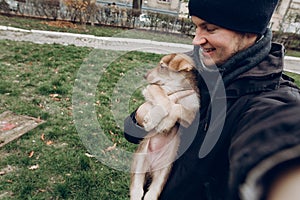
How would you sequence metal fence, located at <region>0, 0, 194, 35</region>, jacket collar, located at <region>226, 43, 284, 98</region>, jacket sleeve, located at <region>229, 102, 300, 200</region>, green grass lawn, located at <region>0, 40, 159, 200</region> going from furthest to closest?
1. metal fence, located at <region>0, 0, 194, 35</region>
2. green grass lawn, located at <region>0, 40, 159, 200</region>
3. jacket collar, located at <region>226, 43, 284, 98</region>
4. jacket sleeve, located at <region>229, 102, 300, 200</region>

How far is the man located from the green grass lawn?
1710 mm

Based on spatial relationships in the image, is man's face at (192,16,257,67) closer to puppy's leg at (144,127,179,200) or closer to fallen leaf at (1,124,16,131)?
puppy's leg at (144,127,179,200)

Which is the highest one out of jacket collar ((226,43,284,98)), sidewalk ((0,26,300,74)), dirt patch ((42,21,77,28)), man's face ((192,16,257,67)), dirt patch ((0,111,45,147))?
man's face ((192,16,257,67))

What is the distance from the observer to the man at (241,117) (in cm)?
67

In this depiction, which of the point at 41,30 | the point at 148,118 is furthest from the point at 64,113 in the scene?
the point at 41,30

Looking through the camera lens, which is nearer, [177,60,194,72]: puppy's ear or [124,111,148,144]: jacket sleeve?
[177,60,194,72]: puppy's ear

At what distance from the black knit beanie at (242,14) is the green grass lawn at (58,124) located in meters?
→ 1.78

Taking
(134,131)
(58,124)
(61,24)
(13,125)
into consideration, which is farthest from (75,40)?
(134,131)

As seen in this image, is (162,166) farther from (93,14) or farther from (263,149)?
(93,14)

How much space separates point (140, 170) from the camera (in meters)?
1.47

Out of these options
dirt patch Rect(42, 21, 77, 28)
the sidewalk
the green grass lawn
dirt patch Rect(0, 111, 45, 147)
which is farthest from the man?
dirt patch Rect(42, 21, 77, 28)

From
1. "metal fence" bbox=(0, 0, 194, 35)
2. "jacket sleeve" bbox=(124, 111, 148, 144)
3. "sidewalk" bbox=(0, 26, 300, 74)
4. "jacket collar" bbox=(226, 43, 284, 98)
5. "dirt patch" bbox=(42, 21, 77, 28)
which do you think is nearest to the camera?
"jacket collar" bbox=(226, 43, 284, 98)

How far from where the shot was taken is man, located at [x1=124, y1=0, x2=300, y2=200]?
2.19ft

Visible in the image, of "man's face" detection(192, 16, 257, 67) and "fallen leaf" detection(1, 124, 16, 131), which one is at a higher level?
"man's face" detection(192, 16, 257, 67)
